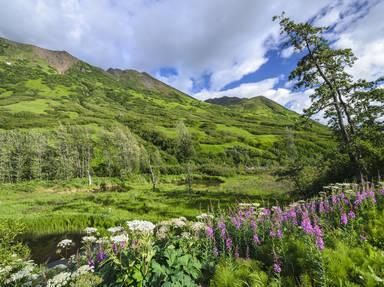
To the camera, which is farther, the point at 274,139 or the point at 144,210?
the point at 274,139

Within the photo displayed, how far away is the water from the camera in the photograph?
1419 centimetres

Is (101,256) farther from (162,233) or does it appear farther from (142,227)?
(142,227)

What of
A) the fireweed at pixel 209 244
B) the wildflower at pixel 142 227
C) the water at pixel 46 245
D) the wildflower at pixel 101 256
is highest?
the wildflower at pixel 142 227

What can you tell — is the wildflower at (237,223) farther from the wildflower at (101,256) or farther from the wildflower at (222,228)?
the wildflower at (101,256)

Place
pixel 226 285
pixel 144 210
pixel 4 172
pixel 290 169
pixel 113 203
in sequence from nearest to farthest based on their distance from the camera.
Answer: pixel 226 285 → pixel 290 169 → pixel 144 210 → pixel 113 203 → pixel 4 172

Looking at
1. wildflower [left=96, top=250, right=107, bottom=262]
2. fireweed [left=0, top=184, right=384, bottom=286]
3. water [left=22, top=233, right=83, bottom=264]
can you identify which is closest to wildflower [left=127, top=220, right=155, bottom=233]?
fireweed [left=0, top=184, right=384, bottom=286]

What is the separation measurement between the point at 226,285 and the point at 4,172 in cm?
8115

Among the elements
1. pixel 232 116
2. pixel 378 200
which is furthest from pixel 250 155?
pixel 232 116

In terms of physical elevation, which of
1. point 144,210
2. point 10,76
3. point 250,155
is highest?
point 10,76

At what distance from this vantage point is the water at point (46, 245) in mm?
14188

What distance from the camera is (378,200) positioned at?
→ 7918 millimetres

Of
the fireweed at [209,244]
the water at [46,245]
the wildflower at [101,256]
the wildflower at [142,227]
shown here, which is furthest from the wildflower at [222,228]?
the water at [46,245]

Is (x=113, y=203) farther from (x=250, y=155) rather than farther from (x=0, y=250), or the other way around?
(x=250, y=155)

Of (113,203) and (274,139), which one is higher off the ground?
(274,139)
